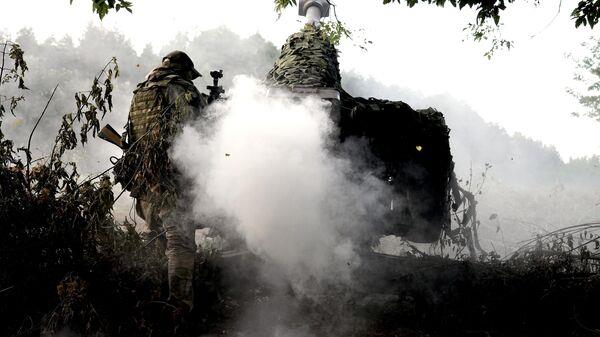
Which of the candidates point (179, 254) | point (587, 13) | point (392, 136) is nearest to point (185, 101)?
point (179, 254)

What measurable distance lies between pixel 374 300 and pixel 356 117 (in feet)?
7.33

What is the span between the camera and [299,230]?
463cm

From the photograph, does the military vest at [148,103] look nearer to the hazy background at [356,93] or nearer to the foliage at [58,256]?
the foliage at [58,256]

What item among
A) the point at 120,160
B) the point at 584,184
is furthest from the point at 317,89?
the point at 584,184

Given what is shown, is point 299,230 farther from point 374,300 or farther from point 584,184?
point 584,184

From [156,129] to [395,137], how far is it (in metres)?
3.26

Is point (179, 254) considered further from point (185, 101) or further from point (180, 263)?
point (185, 101)

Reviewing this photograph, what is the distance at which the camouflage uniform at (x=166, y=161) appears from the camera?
3.77 meters

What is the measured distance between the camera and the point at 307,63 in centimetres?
606

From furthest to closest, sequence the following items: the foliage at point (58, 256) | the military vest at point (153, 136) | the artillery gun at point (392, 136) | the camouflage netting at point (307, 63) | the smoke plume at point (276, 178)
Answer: the camouflage netting at point (307, 63)
the artillery gun at point (392, 136)
the smoke plume at point (276, 178)
the military vest at point (153, 136)
the foliage at point (58, 256)

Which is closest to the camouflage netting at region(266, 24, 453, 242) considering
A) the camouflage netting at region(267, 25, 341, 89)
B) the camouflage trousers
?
the camouflage netting at region(267, 25, 341, 89)

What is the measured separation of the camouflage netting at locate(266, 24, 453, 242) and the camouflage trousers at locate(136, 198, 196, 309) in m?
2.26

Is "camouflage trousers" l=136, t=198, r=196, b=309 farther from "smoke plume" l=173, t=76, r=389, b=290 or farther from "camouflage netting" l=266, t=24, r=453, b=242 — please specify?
"camouflage netting" l=266, t=24, r=453, b=242

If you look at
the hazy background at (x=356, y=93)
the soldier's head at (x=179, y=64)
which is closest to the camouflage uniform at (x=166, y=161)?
the soldier's head at (x=179, y=64)
